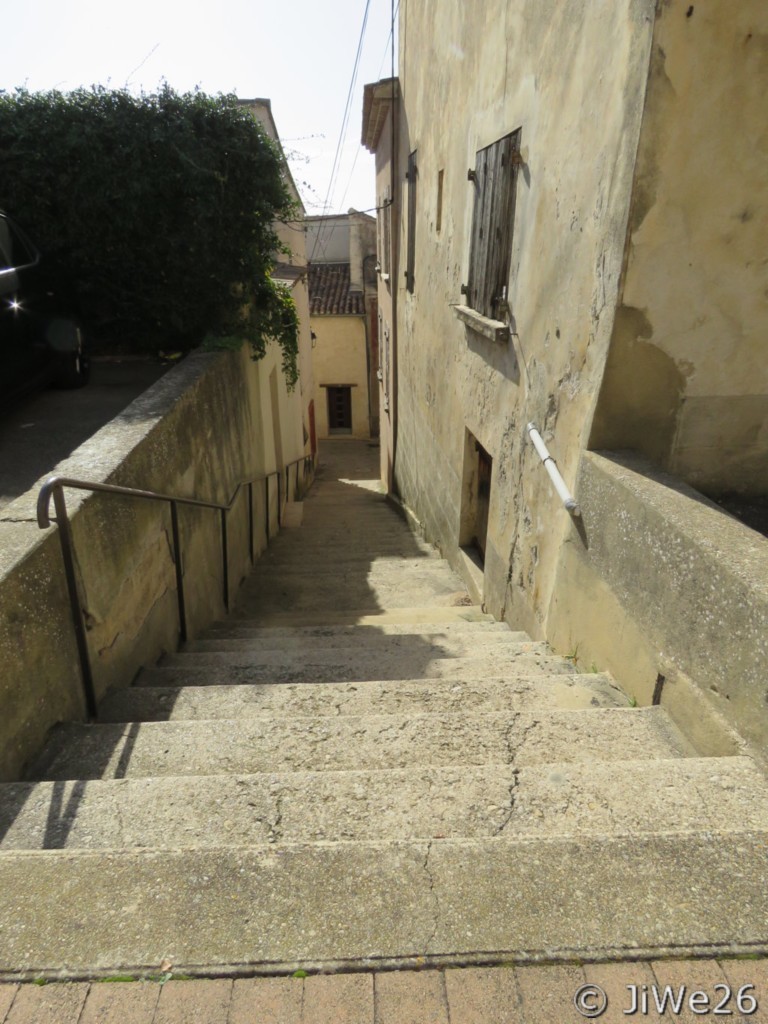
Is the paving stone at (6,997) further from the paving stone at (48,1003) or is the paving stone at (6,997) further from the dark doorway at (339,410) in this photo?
the dark doorway at (339,410)

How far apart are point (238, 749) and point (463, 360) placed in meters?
4.55

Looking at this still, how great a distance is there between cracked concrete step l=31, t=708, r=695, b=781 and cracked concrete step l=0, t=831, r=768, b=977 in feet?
2.28

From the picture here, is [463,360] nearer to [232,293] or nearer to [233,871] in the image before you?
[232,293]

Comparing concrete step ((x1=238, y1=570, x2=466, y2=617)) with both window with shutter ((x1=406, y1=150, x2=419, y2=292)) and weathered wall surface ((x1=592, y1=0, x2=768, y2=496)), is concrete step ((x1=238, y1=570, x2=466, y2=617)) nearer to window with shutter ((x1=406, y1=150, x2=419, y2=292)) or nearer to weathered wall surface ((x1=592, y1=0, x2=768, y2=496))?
weathered wall surface ((x1=592, y1=0, x2=768, y2=496))

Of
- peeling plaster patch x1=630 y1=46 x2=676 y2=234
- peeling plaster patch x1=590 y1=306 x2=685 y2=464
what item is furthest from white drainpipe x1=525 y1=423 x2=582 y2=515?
peeling plaster patch x1=630 y1=46 x2=676 y2=234

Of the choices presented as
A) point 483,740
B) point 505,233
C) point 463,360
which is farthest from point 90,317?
point 483,740

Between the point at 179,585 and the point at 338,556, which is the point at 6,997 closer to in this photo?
the point at 179,585

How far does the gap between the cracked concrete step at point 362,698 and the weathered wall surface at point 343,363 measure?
62.5ft

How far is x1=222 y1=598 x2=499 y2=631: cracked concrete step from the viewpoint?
5344 millimetres

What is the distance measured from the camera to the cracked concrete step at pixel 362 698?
2.86m

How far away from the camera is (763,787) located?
1.94 meters

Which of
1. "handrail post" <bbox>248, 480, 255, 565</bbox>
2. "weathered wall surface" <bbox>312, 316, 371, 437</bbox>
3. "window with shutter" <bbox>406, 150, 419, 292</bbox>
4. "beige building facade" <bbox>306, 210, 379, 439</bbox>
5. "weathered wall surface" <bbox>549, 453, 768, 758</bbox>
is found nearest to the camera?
"weathered wall surface" <bbox>549, 453, 768, 758</bbox>

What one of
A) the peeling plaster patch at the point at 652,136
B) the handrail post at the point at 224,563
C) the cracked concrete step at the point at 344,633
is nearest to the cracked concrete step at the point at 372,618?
the cracked concrete step at the point at 344,633

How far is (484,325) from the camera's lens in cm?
480
